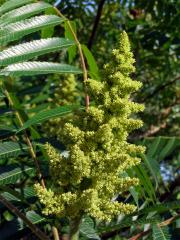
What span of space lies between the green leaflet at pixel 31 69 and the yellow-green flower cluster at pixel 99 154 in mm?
187

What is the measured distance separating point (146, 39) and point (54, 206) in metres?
2.67

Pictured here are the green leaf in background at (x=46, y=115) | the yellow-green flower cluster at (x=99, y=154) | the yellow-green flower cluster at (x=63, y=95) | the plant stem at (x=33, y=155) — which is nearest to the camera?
the yellow-green flower cluster at (x=99, y=154)

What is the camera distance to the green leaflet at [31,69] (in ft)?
6.78

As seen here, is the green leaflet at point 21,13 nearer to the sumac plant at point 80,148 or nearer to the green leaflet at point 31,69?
the sumac plant at point 80,148

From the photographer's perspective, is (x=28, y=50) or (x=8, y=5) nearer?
(x=28, y=50)

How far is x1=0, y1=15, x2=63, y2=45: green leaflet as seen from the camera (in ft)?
7.07

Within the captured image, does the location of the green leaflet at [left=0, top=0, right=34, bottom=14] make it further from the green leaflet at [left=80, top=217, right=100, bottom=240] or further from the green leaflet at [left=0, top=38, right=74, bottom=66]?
the green leaflet at [left=80, top=217, right=100, bottom=240]

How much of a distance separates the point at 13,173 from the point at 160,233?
651 mm

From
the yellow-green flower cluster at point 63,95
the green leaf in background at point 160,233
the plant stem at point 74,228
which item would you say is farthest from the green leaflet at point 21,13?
the yellow-green flower cluster at point 63,95

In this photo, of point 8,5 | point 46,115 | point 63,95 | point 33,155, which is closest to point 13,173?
point 33,155

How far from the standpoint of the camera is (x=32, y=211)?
231 cm

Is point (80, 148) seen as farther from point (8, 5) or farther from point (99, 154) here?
point (8, 5)

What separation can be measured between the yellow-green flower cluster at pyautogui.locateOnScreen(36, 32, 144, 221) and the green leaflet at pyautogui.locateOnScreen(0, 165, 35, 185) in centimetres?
26

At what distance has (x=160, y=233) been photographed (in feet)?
7.01
